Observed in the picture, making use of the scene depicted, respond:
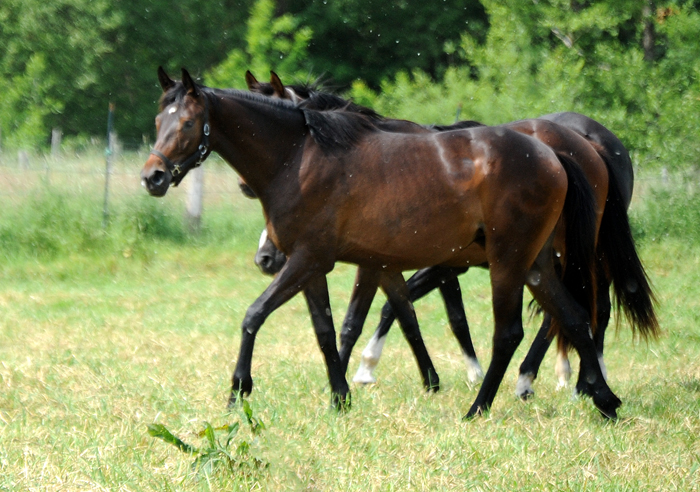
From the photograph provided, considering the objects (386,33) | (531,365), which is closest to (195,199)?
(531,365)

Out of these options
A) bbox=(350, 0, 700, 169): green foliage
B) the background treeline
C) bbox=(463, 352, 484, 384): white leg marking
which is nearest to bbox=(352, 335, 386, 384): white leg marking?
bbox=(463, 352, 484, 384): white leg marking

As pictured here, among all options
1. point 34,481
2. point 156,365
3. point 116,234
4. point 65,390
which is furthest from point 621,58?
point 34,481

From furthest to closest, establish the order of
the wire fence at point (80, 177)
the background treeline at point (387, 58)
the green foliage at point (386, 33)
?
the green foliage at point (386, 33) → the background treeline at point (387, 58) → the wire fence at point (80, 177)

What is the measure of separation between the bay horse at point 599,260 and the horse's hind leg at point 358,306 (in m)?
0.03

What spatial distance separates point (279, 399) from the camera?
16.7 feet

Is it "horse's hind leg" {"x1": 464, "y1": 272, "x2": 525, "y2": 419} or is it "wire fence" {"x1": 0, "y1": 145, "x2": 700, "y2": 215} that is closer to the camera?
"horse's hind leg" {"x1": 464, "y1": 272, "x2": 525, "y2": 419}

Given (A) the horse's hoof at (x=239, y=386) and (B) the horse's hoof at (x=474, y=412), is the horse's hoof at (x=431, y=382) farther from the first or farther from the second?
(A) the horse's hoof at (x=239, y=386)

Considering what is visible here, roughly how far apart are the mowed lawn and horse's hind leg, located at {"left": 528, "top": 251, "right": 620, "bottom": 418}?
0.54ft

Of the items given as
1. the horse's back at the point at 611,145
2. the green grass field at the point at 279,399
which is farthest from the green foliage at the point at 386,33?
the horse's back at the point at 611,145

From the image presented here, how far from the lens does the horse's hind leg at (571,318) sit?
16.1ft

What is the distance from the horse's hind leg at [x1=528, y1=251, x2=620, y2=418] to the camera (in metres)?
Answer: 4.90

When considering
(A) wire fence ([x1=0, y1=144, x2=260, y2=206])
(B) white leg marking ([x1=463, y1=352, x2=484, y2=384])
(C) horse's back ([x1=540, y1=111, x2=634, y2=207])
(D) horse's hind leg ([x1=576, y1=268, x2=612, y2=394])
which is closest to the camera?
(D) horse's hind leg ([x1=576, y1=268, x2=612, y2=394])

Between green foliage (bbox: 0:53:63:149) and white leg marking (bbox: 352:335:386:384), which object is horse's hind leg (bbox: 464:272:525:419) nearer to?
white leg marking (bbox: 352:335:386:384)

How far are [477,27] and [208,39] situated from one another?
24.6 feet
